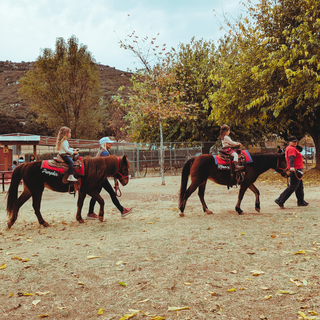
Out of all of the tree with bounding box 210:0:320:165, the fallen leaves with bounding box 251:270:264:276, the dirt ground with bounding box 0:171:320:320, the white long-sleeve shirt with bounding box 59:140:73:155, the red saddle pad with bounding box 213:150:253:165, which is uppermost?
the tree with bounding box 210:0:320:165

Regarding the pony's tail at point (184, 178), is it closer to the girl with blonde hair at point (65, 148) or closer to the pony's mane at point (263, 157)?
the pony's mane at point (263, 157)

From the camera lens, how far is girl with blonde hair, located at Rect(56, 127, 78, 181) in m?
6.06

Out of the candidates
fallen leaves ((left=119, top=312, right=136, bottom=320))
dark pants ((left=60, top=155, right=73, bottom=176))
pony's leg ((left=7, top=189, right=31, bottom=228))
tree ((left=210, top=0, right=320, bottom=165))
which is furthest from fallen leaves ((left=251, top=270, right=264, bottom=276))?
tree ((left=210, top=0, right=320, bottom=165))

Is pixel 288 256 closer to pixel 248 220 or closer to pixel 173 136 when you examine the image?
pixel 248 220

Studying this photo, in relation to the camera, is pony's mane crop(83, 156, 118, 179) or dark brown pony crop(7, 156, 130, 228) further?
pony's mane crop(83, 156, 118, 179)

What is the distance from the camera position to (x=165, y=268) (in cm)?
374

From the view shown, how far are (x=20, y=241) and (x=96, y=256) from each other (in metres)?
1.85

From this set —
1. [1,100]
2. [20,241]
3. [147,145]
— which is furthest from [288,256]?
[1,100]

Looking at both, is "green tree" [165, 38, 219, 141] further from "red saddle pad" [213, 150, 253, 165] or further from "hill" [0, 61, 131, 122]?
"hill" [0, 61, 131, 122]

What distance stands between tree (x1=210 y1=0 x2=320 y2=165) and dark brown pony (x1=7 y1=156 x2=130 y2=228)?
30.1 ft

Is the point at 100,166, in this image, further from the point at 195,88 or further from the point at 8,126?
the point at 8,126

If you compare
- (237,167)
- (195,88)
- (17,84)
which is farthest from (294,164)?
(17,84)

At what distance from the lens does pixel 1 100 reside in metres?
89.9

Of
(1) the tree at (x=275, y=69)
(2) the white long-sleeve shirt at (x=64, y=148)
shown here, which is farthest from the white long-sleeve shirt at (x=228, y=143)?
(1) the tree at (x=275, y=69)
